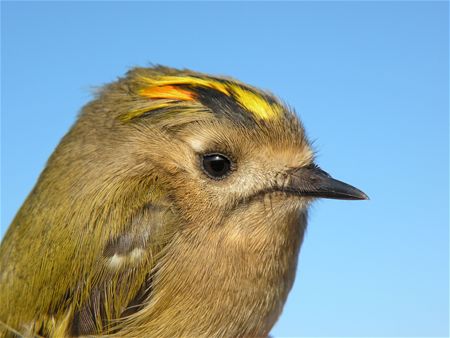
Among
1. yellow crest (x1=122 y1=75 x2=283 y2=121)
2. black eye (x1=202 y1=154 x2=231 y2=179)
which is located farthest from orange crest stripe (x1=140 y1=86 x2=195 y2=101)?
black eye (x1=202 y1=154 x2=231 y2=179)

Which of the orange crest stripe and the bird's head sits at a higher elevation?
the orange crest stripe

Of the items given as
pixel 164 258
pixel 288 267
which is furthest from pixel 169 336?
pixel 288 267

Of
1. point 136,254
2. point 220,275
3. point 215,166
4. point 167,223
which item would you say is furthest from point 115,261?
point 215,166

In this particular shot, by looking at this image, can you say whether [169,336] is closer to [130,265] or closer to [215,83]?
[130,265]

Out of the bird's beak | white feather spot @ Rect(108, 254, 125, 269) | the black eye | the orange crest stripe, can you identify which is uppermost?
the orange crest stripe

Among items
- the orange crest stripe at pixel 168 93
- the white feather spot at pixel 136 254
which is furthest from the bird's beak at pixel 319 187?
the white feather spot at pixel 136 254

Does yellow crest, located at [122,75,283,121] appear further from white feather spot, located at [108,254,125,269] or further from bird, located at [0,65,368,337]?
white feather spot, located at [108,254,125,269]

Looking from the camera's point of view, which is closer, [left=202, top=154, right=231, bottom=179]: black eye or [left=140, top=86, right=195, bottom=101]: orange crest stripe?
[left=202, top=154, right=231, bottom=179]: black eye
